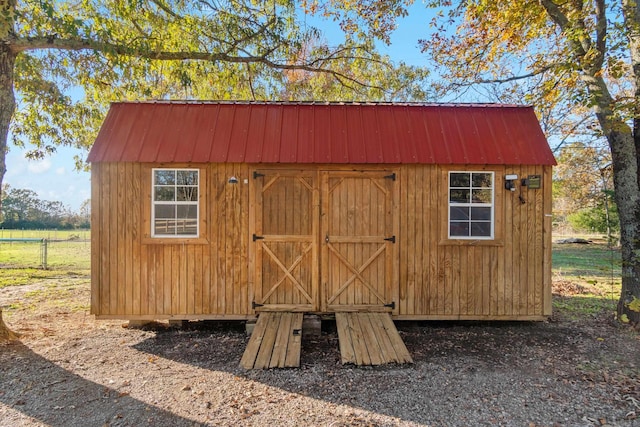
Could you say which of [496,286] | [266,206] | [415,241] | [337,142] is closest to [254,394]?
[266,206]

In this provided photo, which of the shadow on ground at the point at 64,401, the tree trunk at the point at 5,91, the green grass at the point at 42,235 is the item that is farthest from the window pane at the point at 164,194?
the green grass at the point at 42,235

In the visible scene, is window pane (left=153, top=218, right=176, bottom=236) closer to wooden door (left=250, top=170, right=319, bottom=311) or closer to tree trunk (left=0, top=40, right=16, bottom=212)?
wooden door (left=250, top=170, right=319, bottom=311)

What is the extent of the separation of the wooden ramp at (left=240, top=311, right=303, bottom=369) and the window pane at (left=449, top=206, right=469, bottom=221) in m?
2.76

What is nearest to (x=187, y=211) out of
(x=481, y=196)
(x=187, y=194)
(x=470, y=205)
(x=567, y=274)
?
(x=187, y=194)

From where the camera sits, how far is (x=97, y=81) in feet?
24.2

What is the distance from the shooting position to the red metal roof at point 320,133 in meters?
5.02

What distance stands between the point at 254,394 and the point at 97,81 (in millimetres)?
7490

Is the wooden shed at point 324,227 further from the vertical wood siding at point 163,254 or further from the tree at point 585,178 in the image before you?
the tree at point 585,178

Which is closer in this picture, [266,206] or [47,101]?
[266,206]

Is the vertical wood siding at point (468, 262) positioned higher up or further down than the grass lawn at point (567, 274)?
higher up

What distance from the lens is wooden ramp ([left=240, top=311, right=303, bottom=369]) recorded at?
3920mm

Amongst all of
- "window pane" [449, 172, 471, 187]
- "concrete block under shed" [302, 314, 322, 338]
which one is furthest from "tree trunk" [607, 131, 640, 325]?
"concrete block under shed" [302, 314, 322, 338]

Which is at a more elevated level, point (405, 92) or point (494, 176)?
point (405, 92)

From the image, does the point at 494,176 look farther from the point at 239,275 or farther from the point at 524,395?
the point at 239,275
